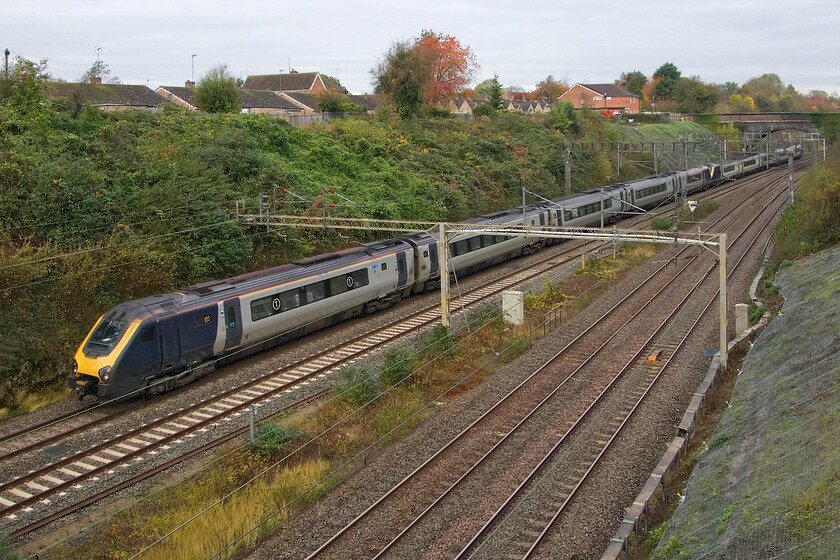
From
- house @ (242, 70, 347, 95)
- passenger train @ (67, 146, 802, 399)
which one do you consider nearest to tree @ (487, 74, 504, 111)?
house @ (242, 70, 347, 95)

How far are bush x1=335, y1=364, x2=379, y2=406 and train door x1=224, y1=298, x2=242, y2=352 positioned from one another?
10.4ft

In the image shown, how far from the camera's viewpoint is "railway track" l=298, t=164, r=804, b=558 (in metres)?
10.7

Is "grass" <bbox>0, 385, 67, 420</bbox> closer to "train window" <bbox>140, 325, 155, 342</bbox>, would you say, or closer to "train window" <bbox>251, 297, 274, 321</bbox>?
"train window" <bbox>140, 325, 155, 342</bbox>

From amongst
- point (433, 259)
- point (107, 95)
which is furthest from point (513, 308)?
point (107, 95)

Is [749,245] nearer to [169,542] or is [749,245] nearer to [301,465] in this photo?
[301,465]

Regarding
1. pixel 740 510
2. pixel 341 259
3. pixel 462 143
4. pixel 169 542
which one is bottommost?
pixel 169 542

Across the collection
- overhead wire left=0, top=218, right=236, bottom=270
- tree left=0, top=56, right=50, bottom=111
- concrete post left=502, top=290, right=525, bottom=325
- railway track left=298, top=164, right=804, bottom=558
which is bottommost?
railway track left=298, top=164, right=804, bottom=558

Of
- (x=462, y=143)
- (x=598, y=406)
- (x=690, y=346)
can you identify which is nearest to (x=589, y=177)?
(x=462, y=143)

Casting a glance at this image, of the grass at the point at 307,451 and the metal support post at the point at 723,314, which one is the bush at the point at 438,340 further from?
the metal support post at the point at 723,314

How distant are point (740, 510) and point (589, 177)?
49.6 meters

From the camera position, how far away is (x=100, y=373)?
15.7 metres

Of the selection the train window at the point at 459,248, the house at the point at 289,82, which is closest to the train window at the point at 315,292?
the train window at the point at 459,248

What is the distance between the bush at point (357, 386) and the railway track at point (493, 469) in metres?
2.73

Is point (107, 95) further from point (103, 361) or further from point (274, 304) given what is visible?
point (103, 361)
